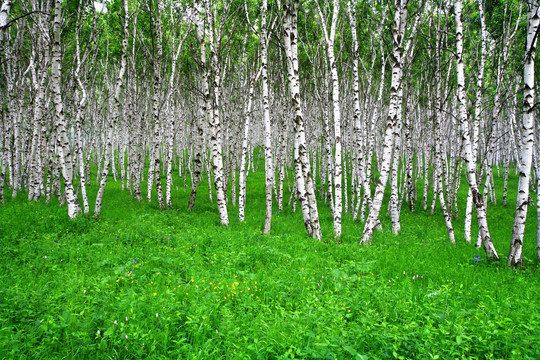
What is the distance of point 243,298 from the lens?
3971 mm

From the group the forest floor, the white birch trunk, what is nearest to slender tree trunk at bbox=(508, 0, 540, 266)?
the forest floor

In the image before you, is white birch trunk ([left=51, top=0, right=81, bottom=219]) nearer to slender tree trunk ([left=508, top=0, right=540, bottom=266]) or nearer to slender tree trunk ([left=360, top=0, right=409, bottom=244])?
slender tree trunk ([left=360, top=0, right=409, bottom=244])

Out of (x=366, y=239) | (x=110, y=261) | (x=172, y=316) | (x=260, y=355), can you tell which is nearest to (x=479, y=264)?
(x=366, y=239)

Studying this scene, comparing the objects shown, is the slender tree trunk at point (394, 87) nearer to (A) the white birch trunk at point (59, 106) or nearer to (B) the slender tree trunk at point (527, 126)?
(B) the slender tree trunk at point (527, 126)

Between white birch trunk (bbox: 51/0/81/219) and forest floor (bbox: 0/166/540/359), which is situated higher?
white birch trunk (bbox: 51/0/81/219)

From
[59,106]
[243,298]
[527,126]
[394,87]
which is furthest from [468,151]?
[59,106]

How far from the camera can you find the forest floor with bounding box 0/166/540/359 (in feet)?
9.41

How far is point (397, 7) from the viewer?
706 centimetres

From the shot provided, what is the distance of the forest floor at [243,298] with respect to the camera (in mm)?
2867

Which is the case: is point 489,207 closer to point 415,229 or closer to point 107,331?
point 415,229

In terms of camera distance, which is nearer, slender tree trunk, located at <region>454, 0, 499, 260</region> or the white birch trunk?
slender tree trunk, located at <region>454, 0, 499, 260</region>

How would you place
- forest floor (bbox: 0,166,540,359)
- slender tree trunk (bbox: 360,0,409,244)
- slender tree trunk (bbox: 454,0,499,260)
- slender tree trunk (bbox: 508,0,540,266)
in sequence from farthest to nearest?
slender tree trunk (bbox: 360,0,409,244) < slender tree trunk (bbox: 454,0,499,260) < slender tree trunk (bbox: 508,0,540,266) < forest floor (bbox: 0,166,540,359)

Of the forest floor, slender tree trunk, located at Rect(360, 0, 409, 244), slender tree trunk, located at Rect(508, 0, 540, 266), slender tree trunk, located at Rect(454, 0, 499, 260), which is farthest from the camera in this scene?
slender tree trunk, located at Rect(360, 0, 409, 244)

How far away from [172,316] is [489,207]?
20.7 meters
